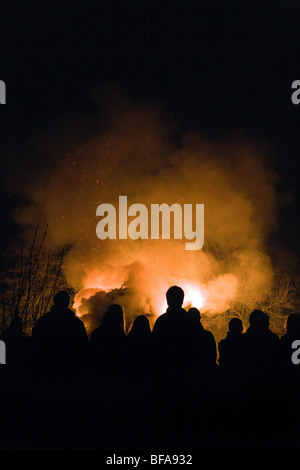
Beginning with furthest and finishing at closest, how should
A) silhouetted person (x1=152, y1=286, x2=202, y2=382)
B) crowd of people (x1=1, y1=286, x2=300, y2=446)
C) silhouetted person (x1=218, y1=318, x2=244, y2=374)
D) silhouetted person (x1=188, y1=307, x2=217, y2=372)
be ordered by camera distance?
silhouetted person (x1=218, y1=318, x2=244, y2=374) < silhouetted person (x1=188, y1=307, x2=217, y2=372) < silhouetted person (x1=152, y1=286, x2=202, y2=382) < crowd of people (x1=1, y1=286, x2=300, y2=446)

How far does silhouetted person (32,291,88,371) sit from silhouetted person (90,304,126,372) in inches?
7.1

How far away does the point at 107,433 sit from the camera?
4.55 m

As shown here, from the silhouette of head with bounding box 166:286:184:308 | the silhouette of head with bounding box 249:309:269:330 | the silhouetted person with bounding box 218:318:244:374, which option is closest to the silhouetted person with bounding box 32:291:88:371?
the silhouette of head with bounding box 166:286:184:308

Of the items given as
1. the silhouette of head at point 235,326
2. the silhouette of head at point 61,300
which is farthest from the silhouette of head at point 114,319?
the silhouette of head at point 235,326

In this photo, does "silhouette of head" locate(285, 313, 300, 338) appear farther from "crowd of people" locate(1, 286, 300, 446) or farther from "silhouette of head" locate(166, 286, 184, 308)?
"silhouette of head" locate(166, 286, 184, 308)

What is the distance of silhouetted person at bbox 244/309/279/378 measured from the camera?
15.9ft

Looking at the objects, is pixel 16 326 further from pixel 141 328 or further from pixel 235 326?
pixel 235 326

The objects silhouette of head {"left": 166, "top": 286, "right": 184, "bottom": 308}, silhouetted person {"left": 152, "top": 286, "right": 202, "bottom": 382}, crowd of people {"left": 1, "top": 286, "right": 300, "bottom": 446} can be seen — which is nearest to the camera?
crowd of people {"left": 1, "top": 286, "right": 300, "bottom": 446}

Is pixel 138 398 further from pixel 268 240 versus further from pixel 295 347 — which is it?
pixel 268 240

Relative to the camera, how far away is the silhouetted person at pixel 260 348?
484cm

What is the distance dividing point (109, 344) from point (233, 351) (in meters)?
1.59

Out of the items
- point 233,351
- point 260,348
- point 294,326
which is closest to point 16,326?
point 233,351

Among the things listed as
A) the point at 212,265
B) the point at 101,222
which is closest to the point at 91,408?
the point at 101,222

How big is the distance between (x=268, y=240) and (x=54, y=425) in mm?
17747
